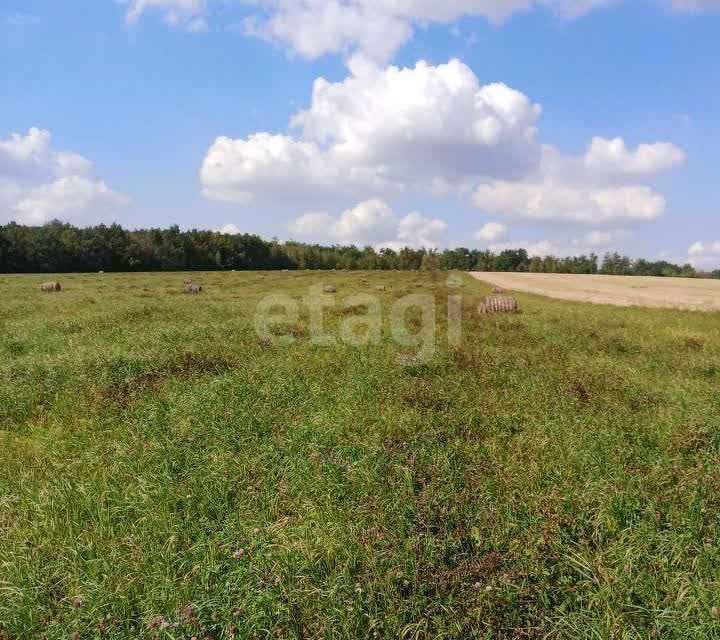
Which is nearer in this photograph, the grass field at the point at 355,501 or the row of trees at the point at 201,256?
the grass field at the point at 355,501

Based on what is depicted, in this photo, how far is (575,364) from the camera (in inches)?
445

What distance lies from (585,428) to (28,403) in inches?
399

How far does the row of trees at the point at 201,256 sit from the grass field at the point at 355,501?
81941 millimetres

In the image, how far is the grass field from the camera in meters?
4.03

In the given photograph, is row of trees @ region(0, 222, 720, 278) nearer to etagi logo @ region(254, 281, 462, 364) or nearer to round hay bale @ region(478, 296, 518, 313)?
etagi logo @ region(254, 281, 462, 364)

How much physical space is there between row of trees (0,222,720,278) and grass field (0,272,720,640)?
81.9m

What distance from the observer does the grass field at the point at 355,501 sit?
4.03 metres

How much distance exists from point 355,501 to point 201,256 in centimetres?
10229

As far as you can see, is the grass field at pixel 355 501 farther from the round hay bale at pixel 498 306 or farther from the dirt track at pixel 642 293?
the dirt track at pixel 642 293

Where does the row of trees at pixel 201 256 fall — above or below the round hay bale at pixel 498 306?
above

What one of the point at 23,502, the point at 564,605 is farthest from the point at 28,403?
the point at 564,605

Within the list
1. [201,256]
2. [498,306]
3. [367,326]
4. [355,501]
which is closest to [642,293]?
[498,306]

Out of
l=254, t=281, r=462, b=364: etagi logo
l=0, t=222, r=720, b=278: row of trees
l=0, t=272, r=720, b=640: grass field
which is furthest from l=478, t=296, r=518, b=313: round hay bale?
l=0, t=222, r=720, b=278: row of trees

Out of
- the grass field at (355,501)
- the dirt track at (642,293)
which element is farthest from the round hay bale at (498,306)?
the grass field at (355,501)
